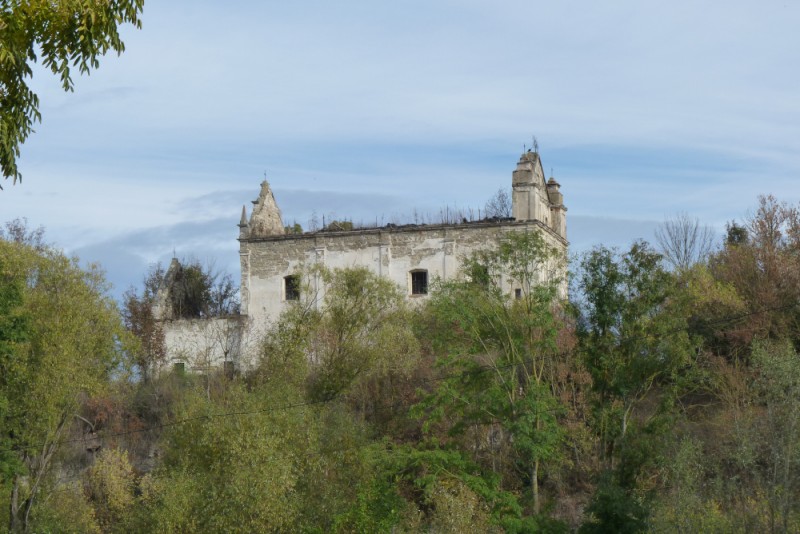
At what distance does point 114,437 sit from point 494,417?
19291 mm

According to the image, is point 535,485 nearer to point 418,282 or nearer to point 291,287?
point 418,282

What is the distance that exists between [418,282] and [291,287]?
5592 mm

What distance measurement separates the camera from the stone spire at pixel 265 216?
48281mm

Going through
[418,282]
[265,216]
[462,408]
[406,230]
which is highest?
[265,216]

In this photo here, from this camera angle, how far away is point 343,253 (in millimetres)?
45750

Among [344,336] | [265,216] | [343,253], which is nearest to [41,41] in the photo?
[344,336]

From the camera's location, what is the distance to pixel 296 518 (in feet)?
94.7

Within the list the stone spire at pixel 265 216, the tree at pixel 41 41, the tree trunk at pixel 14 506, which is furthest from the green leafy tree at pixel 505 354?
the tree at pixel 41 41

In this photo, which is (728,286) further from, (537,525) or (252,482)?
(252,482)

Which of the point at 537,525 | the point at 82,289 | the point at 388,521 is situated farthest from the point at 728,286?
the point at 82,289

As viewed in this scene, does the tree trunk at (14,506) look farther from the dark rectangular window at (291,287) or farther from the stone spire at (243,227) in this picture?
the stone spire at (243,227)

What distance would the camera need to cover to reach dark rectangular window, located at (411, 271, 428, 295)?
146ft

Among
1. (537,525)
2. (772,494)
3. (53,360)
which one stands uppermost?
(53,360)

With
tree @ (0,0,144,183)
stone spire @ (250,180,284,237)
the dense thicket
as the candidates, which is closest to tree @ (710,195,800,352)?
the dense thicket
